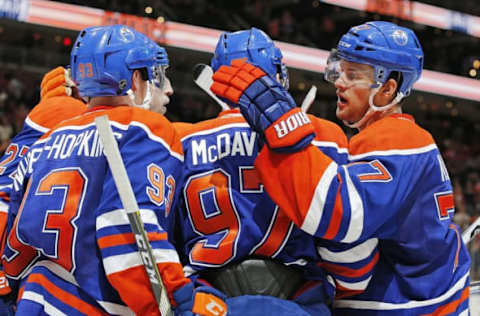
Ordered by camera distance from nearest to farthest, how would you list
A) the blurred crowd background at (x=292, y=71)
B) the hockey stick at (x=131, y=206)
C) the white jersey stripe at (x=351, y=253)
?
the hockey stick at (x=131, y=206)
the white jersey stripe at (x=351, y=253)
the blurred crowd background at (x=292, y=71)

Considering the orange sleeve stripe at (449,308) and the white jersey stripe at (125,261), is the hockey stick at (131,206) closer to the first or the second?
the white jersey stripe at (125,261)

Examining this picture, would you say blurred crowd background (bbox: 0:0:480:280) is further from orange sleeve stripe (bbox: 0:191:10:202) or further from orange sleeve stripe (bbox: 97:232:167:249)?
orange sleeve stripe (bbox: 97:232:167:249)

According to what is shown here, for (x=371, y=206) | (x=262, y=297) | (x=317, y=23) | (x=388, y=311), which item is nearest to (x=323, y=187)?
(x=371, y=206)

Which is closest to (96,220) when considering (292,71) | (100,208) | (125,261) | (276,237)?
(100,208)

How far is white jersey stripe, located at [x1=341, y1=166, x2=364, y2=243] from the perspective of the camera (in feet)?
6.26

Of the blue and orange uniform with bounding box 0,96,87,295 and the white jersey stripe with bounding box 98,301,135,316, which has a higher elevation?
the blue and orange uniform with bounding box 0,96,87,295

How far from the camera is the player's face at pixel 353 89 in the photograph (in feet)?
7.39

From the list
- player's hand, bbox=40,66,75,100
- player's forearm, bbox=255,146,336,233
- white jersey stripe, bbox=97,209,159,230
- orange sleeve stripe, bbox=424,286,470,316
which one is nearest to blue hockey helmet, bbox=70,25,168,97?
white jersey stripe, bbox=97,209,159,230

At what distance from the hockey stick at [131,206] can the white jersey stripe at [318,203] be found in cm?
41

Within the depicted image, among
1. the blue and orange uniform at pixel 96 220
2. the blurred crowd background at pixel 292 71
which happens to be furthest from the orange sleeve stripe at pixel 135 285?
the blurred crowd background at pixel 292 71

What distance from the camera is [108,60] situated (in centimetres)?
209

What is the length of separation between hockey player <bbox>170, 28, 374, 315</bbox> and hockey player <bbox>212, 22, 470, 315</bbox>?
0.10 m

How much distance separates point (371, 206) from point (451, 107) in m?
15.6

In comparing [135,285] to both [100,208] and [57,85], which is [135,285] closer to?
[100,208]
